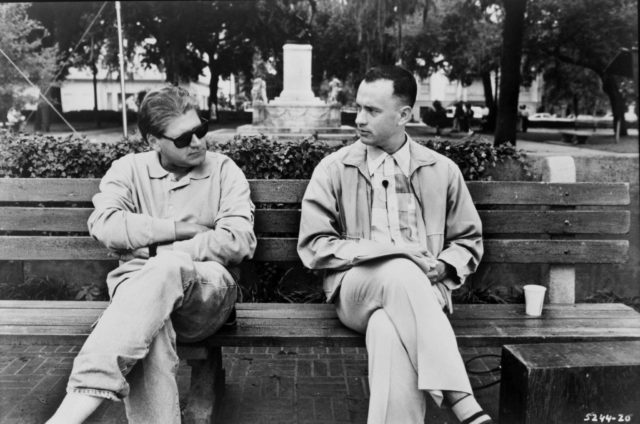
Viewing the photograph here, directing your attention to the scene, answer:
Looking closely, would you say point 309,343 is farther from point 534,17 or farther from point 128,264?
point 534,17

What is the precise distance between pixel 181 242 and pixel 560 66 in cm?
3707

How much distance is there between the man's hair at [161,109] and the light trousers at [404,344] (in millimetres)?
1158

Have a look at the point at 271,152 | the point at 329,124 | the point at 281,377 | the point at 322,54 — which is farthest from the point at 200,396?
the point at 322,54

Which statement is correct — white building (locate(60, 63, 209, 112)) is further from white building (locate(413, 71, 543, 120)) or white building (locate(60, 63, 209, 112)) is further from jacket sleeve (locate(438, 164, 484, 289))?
jacket sleeve (locate(438, 164, 484, 289))

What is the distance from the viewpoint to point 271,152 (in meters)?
4.88

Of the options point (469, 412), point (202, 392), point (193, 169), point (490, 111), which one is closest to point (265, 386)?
point (202, 392)

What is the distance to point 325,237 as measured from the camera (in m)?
3.21

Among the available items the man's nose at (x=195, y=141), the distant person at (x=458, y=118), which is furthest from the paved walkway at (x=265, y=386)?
the distant person at (x=458, y=118)

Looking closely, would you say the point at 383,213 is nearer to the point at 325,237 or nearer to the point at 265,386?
the point at 325,237

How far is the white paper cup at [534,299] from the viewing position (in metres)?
3.37

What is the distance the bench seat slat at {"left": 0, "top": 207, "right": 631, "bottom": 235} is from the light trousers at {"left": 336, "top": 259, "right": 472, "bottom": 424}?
0.94 m

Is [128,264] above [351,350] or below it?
above

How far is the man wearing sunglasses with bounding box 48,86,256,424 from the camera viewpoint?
2510mm

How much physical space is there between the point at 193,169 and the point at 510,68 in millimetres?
11297
